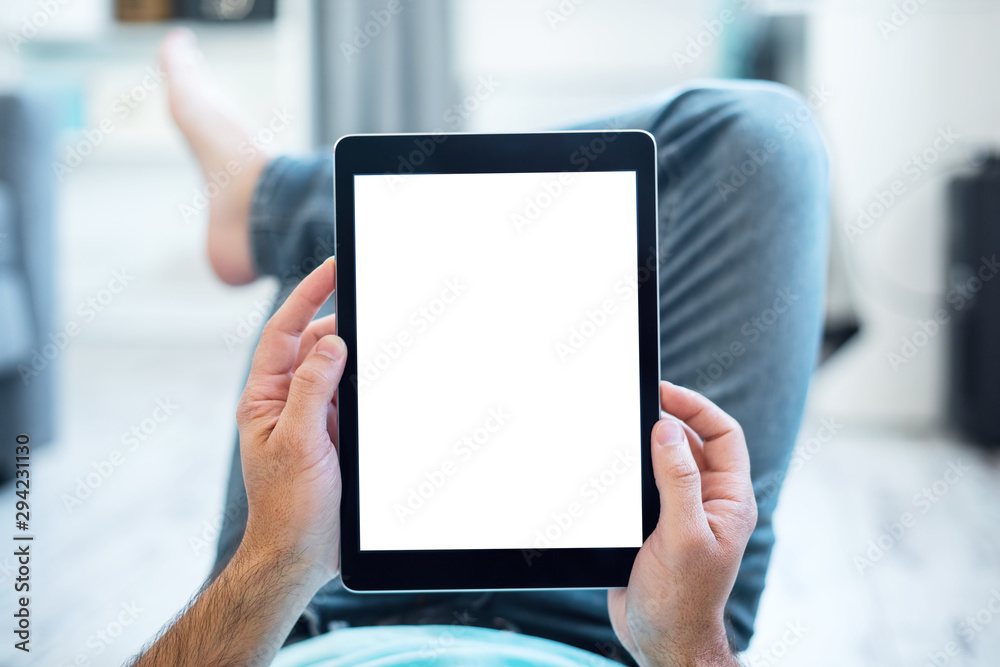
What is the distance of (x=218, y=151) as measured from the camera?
0.70 m

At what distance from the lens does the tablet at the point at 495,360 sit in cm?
36

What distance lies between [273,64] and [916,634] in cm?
184

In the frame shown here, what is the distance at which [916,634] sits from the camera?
728 mm

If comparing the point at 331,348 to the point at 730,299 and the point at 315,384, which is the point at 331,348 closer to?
the point at 315,384

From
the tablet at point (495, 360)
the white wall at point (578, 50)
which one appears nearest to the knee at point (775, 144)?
the tablet at point (495, 360)

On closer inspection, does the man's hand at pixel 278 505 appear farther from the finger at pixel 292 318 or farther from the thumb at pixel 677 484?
the thumb at pixel 677 484

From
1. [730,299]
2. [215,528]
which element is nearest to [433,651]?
[730,299]

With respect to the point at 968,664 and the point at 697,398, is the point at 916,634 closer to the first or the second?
the point at 968,664

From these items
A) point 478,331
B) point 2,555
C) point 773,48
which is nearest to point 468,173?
point 478,331

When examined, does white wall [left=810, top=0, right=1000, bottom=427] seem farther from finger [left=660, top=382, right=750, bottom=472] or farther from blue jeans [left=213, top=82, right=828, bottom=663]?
finger [left=660, top=382, right=750, bottom=472]

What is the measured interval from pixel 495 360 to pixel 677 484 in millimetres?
112

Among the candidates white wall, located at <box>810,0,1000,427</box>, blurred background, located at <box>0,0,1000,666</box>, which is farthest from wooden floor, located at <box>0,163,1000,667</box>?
white wall, located at <box>810,0,1000,427</box>

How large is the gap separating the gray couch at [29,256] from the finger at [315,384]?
75cm

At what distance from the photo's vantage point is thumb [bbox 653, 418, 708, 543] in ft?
1.12
